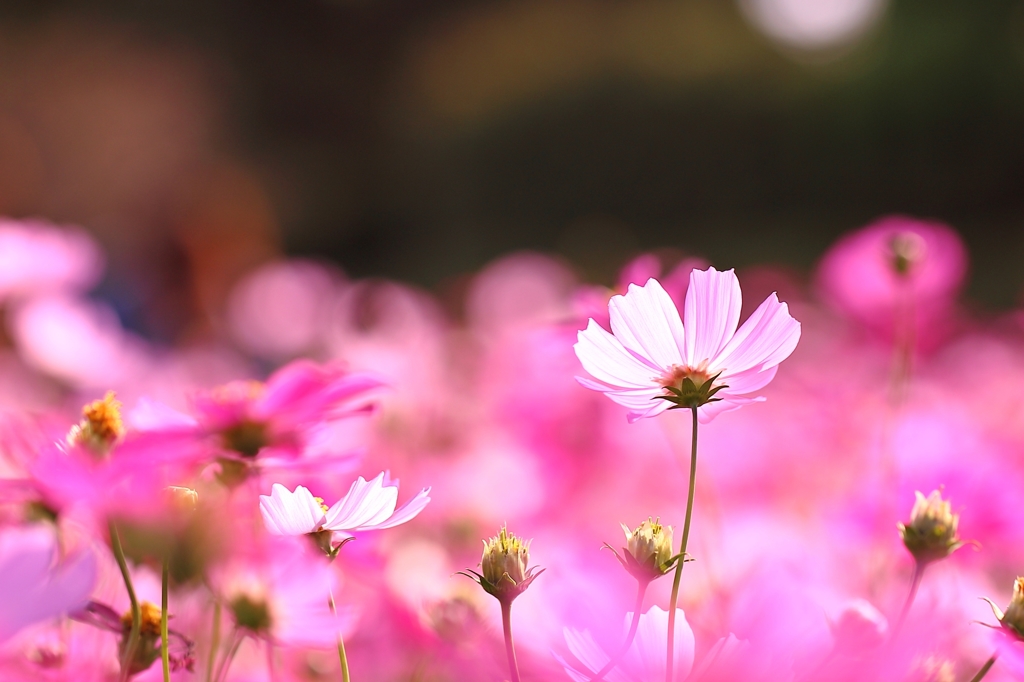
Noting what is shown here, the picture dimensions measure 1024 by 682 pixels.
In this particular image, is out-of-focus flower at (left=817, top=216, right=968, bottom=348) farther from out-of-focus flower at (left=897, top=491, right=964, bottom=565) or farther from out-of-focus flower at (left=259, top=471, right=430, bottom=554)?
out-of-focus flower at (left=259, top=471, right=430, bottom=554)

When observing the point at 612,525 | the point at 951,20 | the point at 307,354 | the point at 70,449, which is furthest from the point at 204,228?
the point at 951,20

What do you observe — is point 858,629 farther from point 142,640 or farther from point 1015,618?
point 142,640

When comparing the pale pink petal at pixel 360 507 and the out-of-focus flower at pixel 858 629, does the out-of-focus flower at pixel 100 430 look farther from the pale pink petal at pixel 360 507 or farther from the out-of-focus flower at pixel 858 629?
the out-of-focus flower at pixel 858 629

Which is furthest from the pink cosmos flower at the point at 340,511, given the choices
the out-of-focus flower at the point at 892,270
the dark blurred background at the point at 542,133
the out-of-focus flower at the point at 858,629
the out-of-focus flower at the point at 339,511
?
the dark blurred background at the point at 542,133

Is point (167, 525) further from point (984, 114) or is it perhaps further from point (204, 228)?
point (984, 114)

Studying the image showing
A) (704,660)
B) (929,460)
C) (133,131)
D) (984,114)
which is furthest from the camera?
(133,131)

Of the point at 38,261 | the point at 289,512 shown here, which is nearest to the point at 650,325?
the point at 289,512

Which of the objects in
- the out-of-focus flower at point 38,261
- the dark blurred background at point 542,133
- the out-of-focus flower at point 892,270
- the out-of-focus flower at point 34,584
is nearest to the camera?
the out-of-focus flower at point 34,584
